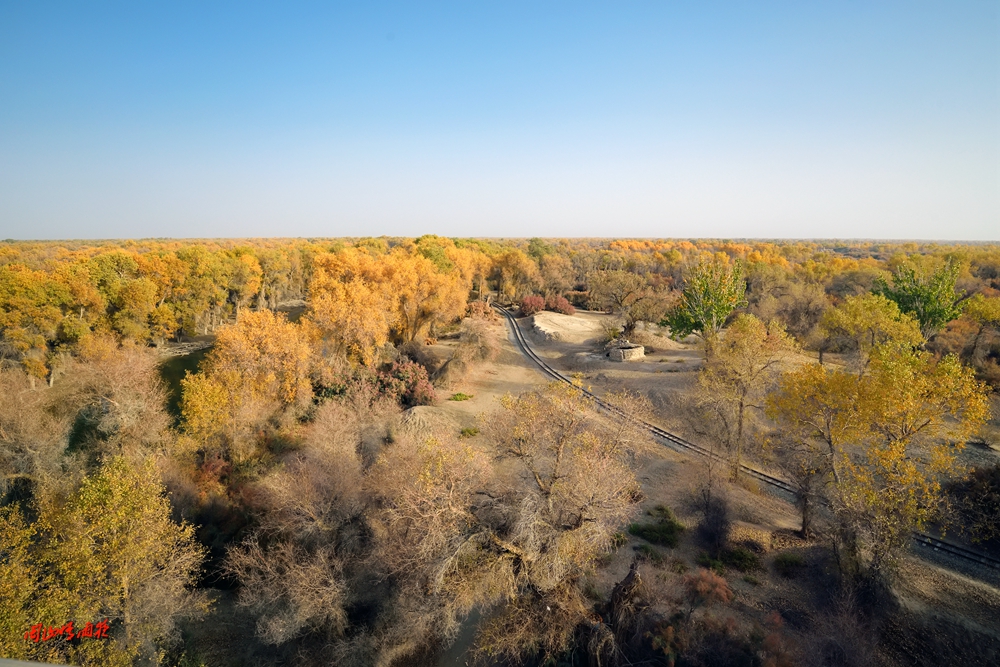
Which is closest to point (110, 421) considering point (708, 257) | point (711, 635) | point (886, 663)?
point (711, 635)

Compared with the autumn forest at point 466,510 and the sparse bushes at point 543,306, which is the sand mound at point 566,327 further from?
the autumn forest at point 466,510

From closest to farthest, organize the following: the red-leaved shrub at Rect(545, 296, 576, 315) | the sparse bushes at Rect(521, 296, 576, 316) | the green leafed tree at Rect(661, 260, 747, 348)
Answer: the green leafed tree at Rect(661, 260, 747, 348) → the sparse bushes at Rect(521, 296, 576, 316) → the red-leaved shrub at Rect(545, 296, 576, 315)

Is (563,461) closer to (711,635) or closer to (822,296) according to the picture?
(711,635)

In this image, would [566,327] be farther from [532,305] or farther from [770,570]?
[770,570]

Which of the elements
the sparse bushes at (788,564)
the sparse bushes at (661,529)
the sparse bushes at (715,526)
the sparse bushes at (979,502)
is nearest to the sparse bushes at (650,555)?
the sparse bushes at (661,529)

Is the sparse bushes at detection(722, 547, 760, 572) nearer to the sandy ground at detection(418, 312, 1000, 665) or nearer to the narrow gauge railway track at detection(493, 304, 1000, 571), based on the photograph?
the sandy ground at detection(418, 312, 1000, 665)

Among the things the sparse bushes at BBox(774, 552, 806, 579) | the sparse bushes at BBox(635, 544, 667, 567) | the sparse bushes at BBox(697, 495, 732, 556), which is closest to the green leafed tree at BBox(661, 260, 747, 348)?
the sparse bushes at BBox(697, 495, 732, 556)
